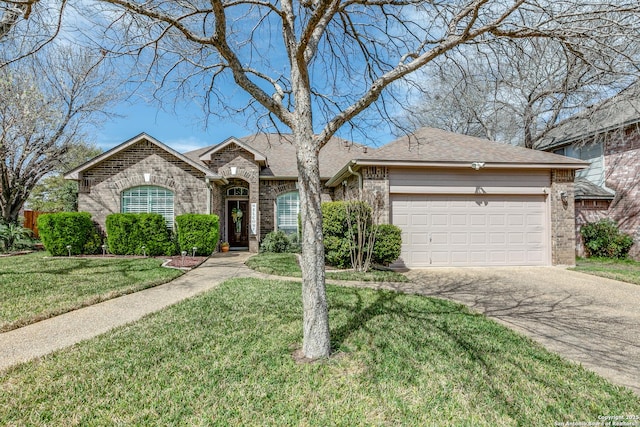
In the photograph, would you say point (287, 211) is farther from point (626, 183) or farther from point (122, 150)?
point (626, 183)

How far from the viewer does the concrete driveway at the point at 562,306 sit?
3.76 m

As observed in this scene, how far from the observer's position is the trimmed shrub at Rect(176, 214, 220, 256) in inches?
437

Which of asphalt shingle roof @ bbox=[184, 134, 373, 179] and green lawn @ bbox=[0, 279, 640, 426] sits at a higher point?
asphalt shingle roof @ bbox=[184, 134, 373, 179]

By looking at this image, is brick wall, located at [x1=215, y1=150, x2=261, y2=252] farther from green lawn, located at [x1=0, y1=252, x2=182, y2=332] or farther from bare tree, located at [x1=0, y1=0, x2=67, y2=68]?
bare tree, located at [x1=0, y1=0, x2=67, y2=68]

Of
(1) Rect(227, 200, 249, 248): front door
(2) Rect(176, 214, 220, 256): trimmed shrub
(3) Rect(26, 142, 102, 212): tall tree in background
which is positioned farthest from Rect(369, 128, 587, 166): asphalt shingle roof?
(3) Rect(26, 142, 102, 212): tall tree in background

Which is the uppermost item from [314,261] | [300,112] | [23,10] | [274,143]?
[274,143]

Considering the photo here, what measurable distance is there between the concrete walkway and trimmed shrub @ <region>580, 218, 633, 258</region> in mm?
4808

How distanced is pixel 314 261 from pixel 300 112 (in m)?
1.68

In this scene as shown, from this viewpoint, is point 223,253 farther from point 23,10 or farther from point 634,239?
point 634,239

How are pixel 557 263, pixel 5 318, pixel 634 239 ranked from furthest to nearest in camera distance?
pixel 634 239
pixel 557 263
pixel 5 318

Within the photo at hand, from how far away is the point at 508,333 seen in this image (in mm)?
4285

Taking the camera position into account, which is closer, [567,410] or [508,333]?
[567,410]

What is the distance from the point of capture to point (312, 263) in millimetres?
3482

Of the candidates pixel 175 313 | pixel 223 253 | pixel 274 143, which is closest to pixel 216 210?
pixel 223 253
